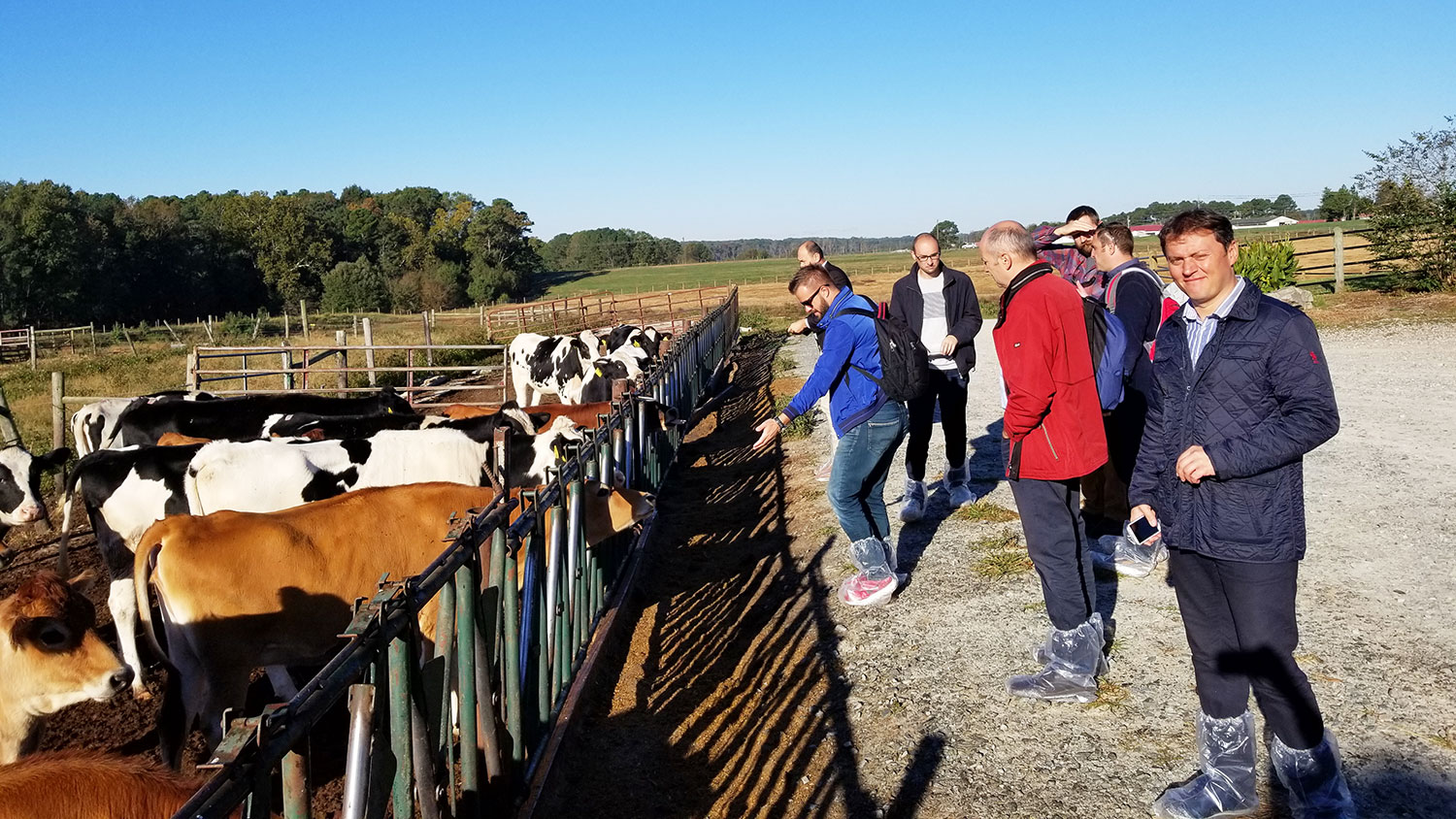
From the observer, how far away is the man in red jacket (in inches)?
147

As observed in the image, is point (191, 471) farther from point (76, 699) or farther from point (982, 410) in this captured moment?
point (982, 410)

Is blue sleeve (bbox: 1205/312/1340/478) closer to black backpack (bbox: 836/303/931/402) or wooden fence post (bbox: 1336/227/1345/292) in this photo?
black backpack (bbox: 836/303/931/402)

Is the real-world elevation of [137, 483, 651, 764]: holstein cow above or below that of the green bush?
below

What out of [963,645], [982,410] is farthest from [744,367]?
[963,645]

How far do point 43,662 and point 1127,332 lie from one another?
203 inches

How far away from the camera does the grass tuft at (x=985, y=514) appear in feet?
21.6

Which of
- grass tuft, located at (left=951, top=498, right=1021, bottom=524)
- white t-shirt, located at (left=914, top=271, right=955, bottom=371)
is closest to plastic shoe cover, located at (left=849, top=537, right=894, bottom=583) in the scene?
grass tuft, located at (left=951, top=498, right=1021, bottom=524)

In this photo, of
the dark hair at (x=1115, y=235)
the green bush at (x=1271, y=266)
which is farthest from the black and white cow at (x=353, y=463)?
the green bush at (x=1271, y=266)

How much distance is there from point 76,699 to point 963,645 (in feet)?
12.4

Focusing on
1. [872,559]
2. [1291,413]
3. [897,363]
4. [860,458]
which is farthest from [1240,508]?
[872,559]

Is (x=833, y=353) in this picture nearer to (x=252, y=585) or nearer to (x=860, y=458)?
(x=860, y=458)

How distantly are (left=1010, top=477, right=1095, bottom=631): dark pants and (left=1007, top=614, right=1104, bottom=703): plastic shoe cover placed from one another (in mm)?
52

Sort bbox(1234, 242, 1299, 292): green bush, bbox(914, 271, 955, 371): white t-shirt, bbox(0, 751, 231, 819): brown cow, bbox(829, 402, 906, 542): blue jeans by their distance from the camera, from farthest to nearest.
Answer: bbox(1234, 242, 1299, 292): green bush
bbox(914, 271, 955, 371): white t-shirt
bbox(829, 402, 906, 542): blue jeans
bbox(0, 751, 231, 819): brown cow

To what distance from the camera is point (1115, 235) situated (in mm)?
5238
